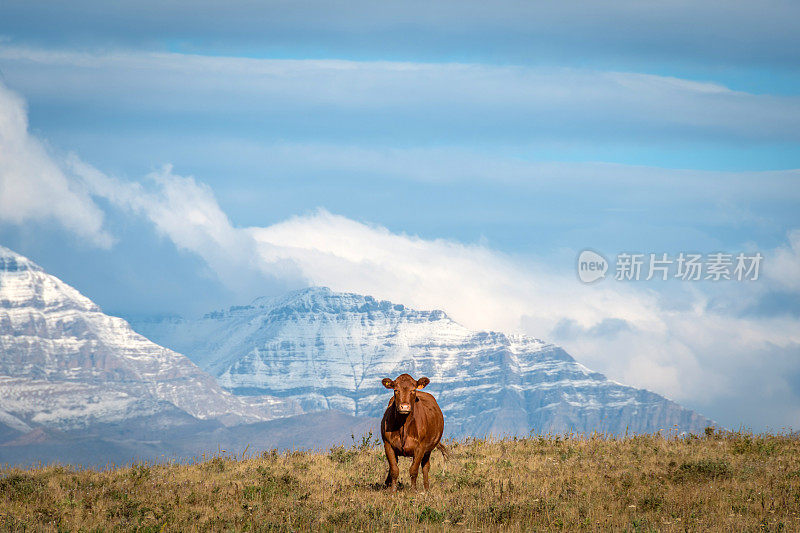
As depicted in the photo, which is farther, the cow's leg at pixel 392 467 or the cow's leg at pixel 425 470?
the cow's leg at pixel 425 470

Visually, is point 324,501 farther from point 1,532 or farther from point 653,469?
point 653,469

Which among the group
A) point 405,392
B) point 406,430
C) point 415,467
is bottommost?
point 415,467

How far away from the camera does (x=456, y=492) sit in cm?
2353

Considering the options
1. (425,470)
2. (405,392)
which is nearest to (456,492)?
(425,470)

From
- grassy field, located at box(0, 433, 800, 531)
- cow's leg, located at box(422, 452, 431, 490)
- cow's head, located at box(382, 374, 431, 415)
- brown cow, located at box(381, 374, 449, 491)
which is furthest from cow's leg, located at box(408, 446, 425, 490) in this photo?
cow's head, located at box(382, 374, 431, 415)

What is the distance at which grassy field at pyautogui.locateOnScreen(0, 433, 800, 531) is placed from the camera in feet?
66.9

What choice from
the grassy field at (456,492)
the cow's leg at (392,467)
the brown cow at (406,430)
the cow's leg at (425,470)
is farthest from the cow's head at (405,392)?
the grassy field at (456,492)

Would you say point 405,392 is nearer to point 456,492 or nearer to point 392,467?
point 392,467

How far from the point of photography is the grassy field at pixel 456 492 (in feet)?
66.9

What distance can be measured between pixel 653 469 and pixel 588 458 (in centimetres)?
245

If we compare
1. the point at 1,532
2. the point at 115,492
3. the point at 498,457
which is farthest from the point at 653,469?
the point at 1,532

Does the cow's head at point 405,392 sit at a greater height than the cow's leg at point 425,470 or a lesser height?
greater

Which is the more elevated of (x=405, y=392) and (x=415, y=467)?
(x=405, y=392)

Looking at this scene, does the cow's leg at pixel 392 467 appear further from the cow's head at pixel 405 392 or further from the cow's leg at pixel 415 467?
the cow's head at pixel 405 392
